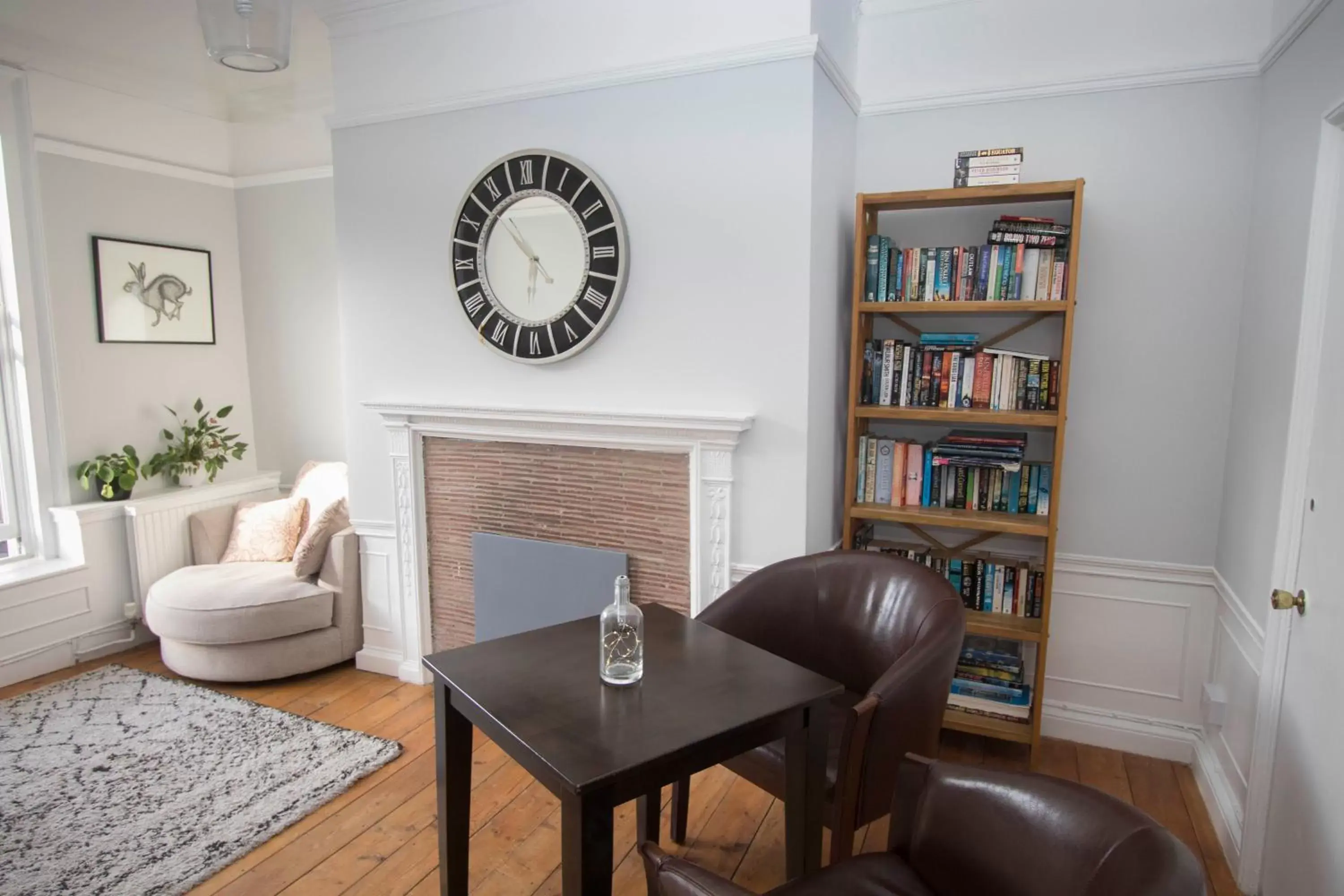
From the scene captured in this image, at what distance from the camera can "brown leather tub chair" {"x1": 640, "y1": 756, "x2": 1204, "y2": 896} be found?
45.8 inches

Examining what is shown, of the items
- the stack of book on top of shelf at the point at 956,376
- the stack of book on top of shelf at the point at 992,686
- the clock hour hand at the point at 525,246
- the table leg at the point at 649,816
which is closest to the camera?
the table leg at the point at 649,816

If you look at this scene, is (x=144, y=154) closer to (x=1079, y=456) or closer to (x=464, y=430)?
(x=464, y=430)

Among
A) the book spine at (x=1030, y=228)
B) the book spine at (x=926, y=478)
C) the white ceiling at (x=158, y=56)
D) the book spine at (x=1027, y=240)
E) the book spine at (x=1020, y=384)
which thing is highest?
the white ceiling at (x=158, y=56)

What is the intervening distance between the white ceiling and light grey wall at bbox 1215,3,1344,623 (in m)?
3.34

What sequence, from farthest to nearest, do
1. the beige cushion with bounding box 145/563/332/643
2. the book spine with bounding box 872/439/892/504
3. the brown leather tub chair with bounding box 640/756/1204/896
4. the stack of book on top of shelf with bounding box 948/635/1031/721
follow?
the beige cushion with bounding box 145/563/332/643
the book spine with bounding box 872/439/892/504
the stack of book on top of shelf with bounding box 948/635/1031/721
the brown leather tub chair with bounding box 640/756/1204/896

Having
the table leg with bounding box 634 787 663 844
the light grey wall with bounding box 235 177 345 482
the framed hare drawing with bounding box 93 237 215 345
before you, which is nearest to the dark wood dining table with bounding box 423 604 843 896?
the table leg with bounding box 634 787 663 844

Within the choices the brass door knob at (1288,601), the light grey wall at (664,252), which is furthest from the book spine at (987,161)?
the brass door knob at (1288,601)

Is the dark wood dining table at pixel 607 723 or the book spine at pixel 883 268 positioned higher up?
the book spine at pixel 883 268

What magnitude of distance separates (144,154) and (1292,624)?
16.9 feet

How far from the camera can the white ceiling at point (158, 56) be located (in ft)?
10.6

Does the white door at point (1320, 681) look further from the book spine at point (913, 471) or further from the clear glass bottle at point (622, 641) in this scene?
the clear glass bottle at point (622, 641)

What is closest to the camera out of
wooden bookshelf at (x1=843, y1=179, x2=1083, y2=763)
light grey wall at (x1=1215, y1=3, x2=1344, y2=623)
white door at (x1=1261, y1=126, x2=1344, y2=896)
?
white door at (x1=1261, y1=126, x2=1344, y2=896)

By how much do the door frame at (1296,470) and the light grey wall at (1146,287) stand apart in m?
0.66

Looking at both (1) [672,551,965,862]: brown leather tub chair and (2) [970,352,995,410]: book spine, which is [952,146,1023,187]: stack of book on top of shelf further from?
(1) [672,551,965,862]: brown leather tub chair
